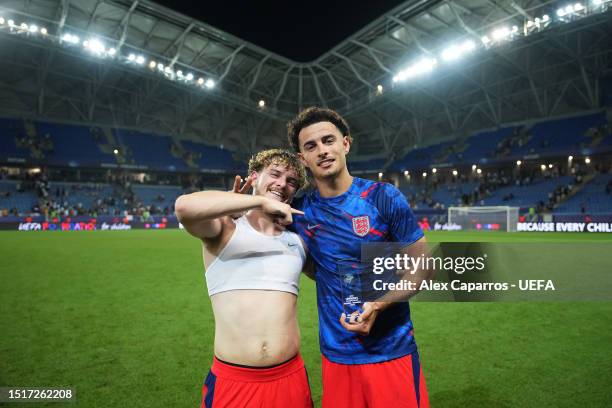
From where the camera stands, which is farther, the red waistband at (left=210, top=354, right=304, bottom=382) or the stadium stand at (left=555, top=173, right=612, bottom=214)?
the stadium stand at (left=555, top=173, right=612, bottom=214)

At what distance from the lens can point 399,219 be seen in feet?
7.71

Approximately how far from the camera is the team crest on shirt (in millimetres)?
2332

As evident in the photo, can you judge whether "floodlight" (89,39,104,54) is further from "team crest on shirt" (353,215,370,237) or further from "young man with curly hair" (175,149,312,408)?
"team crest on shirt" (353,215,370,237)

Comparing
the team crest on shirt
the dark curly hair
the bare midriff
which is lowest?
the bare midriff

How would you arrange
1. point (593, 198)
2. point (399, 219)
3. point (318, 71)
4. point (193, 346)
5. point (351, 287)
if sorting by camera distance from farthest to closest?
point (318, 71) → point (593, 198) → point (193, 346) → point (399, 219) → point (351, 287)

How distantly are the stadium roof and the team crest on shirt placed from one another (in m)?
31.3

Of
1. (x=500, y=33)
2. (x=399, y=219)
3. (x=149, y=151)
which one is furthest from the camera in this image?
(x=149, y=151)

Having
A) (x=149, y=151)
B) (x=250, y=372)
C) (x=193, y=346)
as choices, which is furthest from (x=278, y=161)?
(x=149, y=151)

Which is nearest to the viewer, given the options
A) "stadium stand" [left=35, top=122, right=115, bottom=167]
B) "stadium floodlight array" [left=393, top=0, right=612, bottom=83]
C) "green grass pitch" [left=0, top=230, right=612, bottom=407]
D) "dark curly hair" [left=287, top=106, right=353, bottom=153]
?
"dark curly hair" [left=287, top=106, right=353, bottom=153]

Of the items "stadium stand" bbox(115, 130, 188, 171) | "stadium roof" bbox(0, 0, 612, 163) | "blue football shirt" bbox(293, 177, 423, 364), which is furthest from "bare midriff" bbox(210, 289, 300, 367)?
"stadium stand" bbox(115, 130, 188, 171)

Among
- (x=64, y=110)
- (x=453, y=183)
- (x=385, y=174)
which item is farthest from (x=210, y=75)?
(x=453, y=183)

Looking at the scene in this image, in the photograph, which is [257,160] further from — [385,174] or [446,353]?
[385,174]

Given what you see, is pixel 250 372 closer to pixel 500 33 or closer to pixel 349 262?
pixel 349 262

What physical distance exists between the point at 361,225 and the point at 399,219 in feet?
0.80
